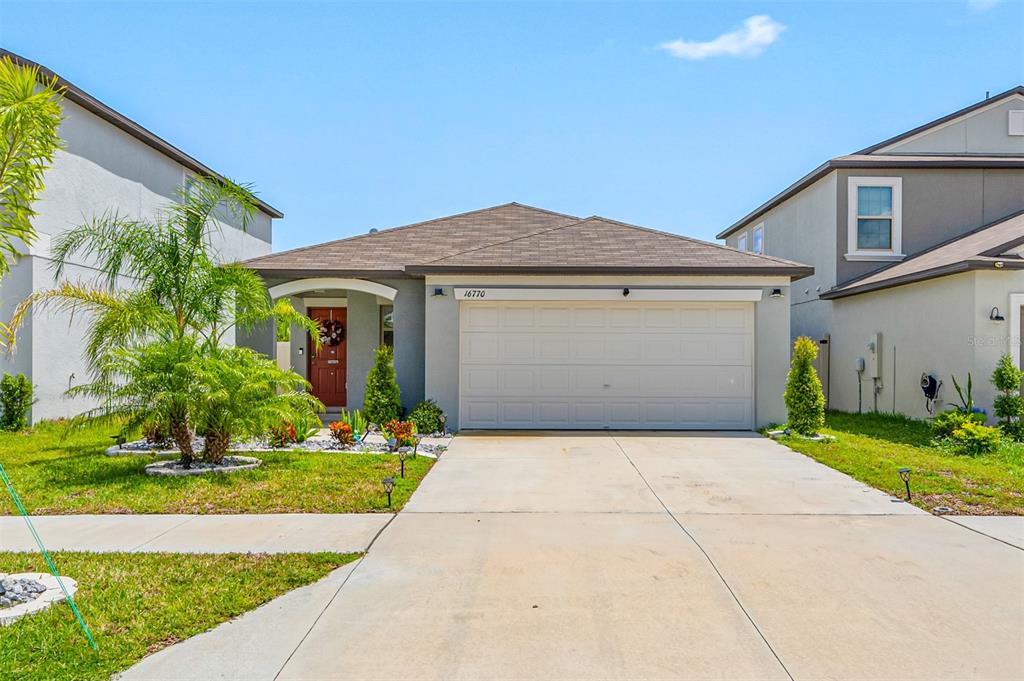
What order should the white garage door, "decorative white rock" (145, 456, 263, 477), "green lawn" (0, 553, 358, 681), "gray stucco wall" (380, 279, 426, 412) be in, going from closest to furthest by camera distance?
"green lawn" (0, 553, 358, 681) < "decorative white rock" (145, 456, 263, 477) < the white garage door < "gray stucco wall" (380, 279, 426, 412)

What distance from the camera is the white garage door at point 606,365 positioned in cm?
1205

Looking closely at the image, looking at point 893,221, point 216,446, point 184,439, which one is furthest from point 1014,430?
point 184,439

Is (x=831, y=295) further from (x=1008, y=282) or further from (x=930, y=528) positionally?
(x=930, y=528)

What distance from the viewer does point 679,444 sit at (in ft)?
34.7

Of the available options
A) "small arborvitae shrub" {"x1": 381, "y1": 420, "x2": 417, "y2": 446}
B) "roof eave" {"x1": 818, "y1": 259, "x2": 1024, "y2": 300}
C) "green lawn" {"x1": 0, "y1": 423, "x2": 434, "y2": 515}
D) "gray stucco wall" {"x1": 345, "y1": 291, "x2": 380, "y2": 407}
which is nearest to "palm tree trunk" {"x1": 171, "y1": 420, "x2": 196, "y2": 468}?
"green lawn" {"x1": 0, "y1": 423, "x2": 434, "y2": 515}

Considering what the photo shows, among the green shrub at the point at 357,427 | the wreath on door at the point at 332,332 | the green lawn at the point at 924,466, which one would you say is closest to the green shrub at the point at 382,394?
the green shrub at the point at 357,427

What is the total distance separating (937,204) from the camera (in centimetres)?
1508

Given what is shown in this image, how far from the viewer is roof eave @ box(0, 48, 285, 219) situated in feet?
36.0

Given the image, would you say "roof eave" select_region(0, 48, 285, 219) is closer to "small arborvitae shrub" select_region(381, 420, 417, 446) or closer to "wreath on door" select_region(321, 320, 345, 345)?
"wreath on door" select_region(321, 320, 345, 345)

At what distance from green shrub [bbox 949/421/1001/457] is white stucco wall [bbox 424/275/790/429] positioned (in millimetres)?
2956

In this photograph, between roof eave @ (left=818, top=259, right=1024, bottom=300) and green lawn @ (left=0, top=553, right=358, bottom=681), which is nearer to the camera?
green lawn @ (left=0, top=553, right=358, bottom=681)

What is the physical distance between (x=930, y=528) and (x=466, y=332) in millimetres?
8023

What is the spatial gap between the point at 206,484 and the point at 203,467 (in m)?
0.84

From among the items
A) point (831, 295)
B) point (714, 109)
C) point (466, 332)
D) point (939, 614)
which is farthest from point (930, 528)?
point (831, 295)
